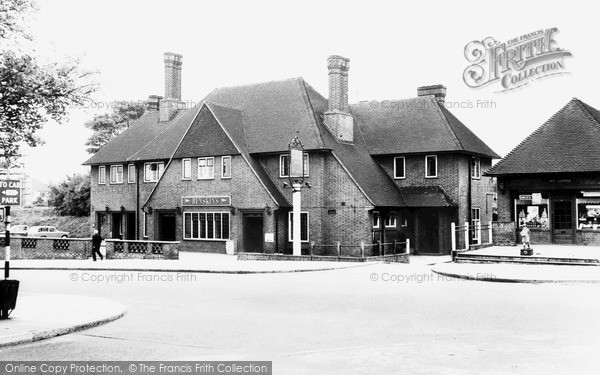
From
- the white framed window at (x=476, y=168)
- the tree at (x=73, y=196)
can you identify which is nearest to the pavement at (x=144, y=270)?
the white framed window at (x=476, y=168)

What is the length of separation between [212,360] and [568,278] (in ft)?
49.6

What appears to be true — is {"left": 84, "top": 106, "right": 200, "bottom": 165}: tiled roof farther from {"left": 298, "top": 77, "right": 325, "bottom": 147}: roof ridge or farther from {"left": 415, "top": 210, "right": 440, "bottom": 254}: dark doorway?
{"left": 415, "top": 210, "right": 440, "bottom": 254}: dark doorway

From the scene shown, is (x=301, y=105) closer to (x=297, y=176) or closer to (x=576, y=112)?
(x=297, y=176)

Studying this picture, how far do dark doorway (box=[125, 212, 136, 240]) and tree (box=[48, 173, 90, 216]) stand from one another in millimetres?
16479

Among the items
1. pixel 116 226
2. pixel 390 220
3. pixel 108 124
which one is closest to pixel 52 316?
pixel 390 220

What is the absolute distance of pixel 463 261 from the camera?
1175 inches

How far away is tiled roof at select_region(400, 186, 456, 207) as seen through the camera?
3850cm

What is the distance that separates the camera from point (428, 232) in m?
40.2

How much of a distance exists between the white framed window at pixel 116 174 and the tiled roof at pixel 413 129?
17.2 meters

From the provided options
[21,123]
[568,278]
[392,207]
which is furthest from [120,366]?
[392,207]

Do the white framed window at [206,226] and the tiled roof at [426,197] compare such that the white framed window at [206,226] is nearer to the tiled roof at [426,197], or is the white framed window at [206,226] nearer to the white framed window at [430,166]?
the tiled roof at [426,197]

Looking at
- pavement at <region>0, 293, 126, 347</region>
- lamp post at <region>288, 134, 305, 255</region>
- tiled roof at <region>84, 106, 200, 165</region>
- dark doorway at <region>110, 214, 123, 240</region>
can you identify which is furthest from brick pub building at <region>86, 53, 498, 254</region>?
pavement at <region>0, 293, 126, 347</region>

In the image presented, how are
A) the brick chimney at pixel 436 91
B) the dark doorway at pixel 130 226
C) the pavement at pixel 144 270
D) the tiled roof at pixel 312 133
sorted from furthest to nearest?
the dark doorway at pixel 130 226 → the brick chimney at pixel 436 91 → the tiled roof at pixel 312 133 → the pavement at pixel 144 270

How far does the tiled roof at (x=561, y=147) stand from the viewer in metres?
32.5
